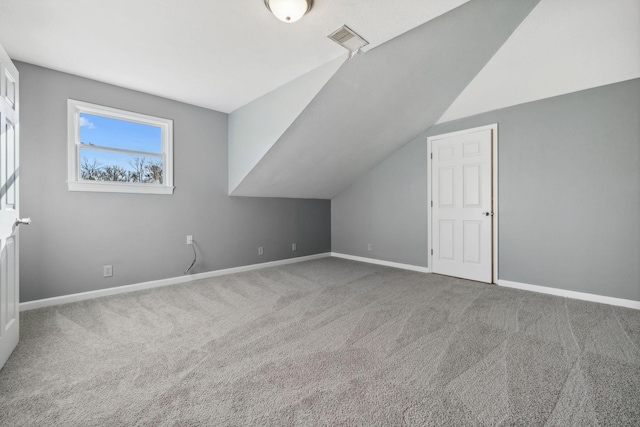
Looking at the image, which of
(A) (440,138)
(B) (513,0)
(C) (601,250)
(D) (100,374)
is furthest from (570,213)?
(D) (100,374)

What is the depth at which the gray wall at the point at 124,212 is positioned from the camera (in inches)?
110

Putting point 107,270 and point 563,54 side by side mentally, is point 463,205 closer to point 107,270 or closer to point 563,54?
point 563,54

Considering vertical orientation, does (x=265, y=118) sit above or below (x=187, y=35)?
below

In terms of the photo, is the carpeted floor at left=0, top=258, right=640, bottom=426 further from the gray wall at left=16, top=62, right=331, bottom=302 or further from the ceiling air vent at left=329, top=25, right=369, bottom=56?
the ceiling air vent at left=329, top=25, right=369, bottom=56

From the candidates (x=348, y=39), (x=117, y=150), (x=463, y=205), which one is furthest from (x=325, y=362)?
(x=117, y=150)

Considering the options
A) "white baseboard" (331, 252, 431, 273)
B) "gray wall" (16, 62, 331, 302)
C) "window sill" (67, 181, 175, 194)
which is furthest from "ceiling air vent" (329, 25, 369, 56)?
"white baseboard" (331, 252, 431, 273)

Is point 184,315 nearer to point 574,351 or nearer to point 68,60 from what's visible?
point 68,60

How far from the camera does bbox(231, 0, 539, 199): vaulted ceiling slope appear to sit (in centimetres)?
250

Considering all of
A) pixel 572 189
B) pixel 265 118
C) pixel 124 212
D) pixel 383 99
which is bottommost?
pixel 124 212

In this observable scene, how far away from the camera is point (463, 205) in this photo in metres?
3.95

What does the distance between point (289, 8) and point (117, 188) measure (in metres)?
2.77

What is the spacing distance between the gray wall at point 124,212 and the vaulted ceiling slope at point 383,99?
54 centimetres

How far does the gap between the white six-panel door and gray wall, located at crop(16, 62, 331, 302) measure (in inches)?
103

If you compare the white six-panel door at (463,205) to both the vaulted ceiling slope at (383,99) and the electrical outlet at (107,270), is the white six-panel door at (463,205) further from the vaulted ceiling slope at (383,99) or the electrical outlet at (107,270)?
the electrical outlet at (107,270)
